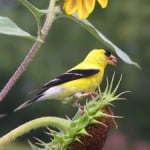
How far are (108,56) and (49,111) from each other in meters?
10.7

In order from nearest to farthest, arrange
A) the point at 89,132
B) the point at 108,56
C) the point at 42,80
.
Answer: the point at 89,132 → the point at 108,56 → the point at 42,80

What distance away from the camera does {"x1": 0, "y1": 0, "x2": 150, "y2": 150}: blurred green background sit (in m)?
12.2

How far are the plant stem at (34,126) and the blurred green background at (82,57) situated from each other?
10.0 meters

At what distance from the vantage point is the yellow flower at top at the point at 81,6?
139cm

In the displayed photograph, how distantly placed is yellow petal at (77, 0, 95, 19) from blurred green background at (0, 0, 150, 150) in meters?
10.0

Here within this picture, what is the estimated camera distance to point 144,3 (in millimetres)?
13727

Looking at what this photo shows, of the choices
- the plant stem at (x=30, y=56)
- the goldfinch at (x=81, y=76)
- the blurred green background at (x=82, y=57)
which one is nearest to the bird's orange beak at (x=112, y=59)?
the goldfinch at (x=81, y=76)

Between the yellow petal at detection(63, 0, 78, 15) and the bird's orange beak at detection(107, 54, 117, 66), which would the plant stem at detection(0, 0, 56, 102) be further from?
the bird's orange beak at detection(107, 54, 117, 66)

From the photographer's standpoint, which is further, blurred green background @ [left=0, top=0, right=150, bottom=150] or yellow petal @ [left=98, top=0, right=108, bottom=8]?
blurred green background @ [left=0, top=0, right=150, bottom=150]

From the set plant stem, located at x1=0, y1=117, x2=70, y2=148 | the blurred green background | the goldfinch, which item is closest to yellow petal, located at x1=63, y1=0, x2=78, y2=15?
plant stem, located at x1=0, y1=117, x2=70, y2=148

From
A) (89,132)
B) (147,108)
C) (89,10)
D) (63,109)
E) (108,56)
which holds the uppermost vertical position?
(89,10)

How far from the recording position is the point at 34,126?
4.58ft

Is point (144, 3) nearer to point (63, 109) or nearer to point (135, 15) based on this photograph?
point (135, 15)

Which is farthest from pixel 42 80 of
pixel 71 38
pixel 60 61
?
pixel 71 38
